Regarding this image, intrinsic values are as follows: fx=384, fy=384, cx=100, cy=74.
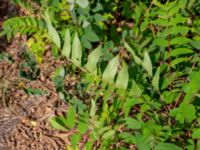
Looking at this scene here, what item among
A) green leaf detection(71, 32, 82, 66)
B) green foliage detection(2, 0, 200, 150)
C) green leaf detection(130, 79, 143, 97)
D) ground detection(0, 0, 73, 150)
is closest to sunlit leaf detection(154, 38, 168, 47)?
green foliage detection(2, 0, 200, 150)

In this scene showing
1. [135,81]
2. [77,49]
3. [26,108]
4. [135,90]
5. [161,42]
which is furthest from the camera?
[26,108]

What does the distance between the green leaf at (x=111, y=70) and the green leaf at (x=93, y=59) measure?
5 cm

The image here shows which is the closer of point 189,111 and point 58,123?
point 189,111

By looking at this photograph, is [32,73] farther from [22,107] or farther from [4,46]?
[4,46]

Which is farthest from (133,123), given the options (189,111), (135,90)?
(189,111)

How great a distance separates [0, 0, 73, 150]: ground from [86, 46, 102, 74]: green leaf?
103 cm

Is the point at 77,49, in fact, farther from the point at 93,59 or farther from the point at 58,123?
the point at 58,123

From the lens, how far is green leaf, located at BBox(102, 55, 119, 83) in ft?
4.08

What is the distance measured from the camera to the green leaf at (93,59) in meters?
1.29

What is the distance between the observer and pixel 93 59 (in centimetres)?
131

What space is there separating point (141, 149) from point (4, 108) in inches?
59.7

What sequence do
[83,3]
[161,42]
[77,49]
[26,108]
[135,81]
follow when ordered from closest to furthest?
[77,49] < [135,81] < [161,42] < [83,3] < [26,108]

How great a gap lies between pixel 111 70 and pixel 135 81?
299 millimetres

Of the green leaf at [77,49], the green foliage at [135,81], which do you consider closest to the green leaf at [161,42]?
the green foliage at [135,81]
